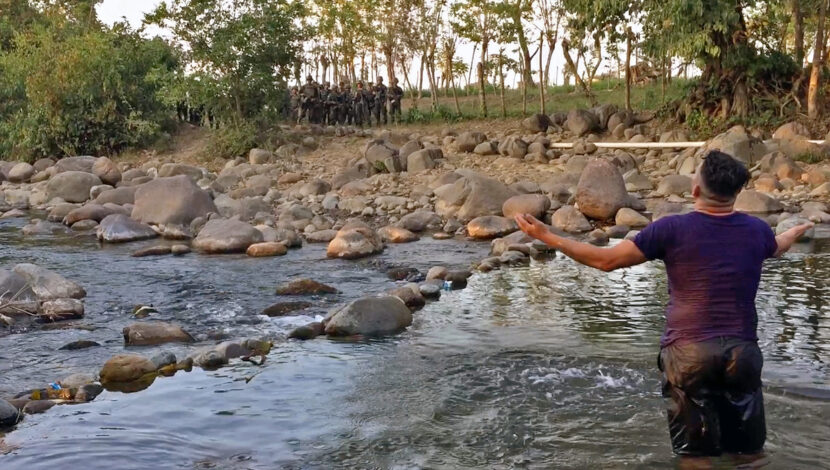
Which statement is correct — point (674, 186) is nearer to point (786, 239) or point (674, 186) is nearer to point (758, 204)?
point (758, 204)

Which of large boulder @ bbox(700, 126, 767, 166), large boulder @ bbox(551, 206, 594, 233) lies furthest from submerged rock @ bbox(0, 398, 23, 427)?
large boulder @ bbox(700, 126, 767, 166)

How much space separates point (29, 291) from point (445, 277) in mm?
4644

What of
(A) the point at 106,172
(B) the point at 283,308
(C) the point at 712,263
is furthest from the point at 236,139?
(C) the point at 712,263

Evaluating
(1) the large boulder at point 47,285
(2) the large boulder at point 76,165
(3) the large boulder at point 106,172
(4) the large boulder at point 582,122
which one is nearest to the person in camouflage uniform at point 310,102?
(2) the large boulder at point 76,165

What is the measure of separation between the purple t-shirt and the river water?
138cm

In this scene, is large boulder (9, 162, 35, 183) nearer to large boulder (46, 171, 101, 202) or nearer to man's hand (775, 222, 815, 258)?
large boulder (46, 171, 101, 202)

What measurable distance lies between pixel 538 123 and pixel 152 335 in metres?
17.8

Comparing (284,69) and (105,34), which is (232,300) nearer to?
(284,69)

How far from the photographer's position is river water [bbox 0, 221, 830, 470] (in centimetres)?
525

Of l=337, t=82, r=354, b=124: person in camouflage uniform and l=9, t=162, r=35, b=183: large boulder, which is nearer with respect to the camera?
l=9, t=162, r=35, b=183: large boulder

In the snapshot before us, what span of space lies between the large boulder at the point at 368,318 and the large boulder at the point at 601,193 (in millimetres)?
7212

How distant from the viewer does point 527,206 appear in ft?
49.6

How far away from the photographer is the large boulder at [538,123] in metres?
24.5

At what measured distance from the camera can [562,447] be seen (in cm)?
527
